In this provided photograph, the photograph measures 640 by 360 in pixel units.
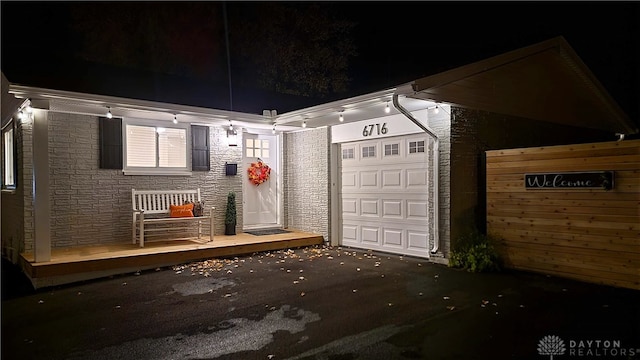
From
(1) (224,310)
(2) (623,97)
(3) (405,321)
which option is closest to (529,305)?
(3) (405,321)

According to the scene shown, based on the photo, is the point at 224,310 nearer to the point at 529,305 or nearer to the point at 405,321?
the point at 405,321

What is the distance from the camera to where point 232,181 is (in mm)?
9359

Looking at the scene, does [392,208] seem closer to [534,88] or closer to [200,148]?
[534,88]

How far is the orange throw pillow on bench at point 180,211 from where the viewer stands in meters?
8.01

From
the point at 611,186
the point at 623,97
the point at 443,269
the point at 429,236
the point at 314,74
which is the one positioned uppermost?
the point at 314,74

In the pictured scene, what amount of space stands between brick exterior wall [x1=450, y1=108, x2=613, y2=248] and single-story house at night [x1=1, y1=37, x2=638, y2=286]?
0.03 meters

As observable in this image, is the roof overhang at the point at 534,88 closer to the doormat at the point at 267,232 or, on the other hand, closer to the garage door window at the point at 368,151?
the garage door window at the point at 368,151

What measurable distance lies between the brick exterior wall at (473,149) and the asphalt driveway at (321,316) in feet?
3.92

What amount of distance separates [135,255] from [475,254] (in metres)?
5.72

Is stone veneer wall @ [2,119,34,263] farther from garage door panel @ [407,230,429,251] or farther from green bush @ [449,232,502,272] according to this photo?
green bush @ [449,232,502,272]

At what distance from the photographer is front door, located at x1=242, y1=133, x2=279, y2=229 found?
32.2 ft

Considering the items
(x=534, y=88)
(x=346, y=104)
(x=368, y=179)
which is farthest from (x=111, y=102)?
(x=534, y=88)

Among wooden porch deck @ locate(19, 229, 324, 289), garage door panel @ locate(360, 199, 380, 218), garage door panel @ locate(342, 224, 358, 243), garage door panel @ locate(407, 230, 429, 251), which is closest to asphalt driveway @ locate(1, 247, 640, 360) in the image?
wooden porch deck @ locate(19, 229, 324, 289)

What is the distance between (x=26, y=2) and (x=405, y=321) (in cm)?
1032
